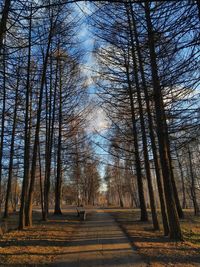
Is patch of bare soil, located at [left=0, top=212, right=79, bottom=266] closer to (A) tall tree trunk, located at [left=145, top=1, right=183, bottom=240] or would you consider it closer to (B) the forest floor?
(B) the forest floor

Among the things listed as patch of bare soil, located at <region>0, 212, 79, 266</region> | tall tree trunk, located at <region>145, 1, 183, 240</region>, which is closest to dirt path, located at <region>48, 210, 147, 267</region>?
patch of bare soil, located at <region>0, 212, 79, 266</region>

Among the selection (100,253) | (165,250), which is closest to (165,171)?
(165,250)

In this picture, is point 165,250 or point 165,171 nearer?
point 165,250

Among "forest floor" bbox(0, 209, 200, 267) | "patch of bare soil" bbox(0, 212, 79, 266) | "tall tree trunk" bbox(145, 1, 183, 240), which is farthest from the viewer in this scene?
"tall tree trunk" bbox(145, 1, 183, 240)

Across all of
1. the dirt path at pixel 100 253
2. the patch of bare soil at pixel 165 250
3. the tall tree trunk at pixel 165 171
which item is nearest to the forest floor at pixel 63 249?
the patch of bare soil at pixel 165 250

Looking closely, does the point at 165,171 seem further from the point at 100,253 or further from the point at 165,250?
the point at 100,253

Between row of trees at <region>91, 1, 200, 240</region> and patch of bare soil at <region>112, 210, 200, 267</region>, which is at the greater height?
row of trees at <region>91, 1, 200, 240</region>

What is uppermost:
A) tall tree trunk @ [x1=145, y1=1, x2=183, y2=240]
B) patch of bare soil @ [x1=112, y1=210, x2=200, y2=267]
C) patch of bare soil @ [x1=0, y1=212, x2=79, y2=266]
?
tall tree trunk @ [x1=145, y1=1, x2=183, y2=240]

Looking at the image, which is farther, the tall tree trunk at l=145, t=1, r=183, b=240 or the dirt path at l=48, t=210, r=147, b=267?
the tall tree trunk at l=145, t=1, r=183, b=240

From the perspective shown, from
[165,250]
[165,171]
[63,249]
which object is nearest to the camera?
[165,250]

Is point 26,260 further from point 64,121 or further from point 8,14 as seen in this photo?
point 64,121

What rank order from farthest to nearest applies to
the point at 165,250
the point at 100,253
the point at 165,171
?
the point at 165,171, the point at 165,250, the point at 100,253

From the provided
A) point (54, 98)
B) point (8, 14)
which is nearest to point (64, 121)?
point (54, 98)

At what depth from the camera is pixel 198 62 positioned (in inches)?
254
